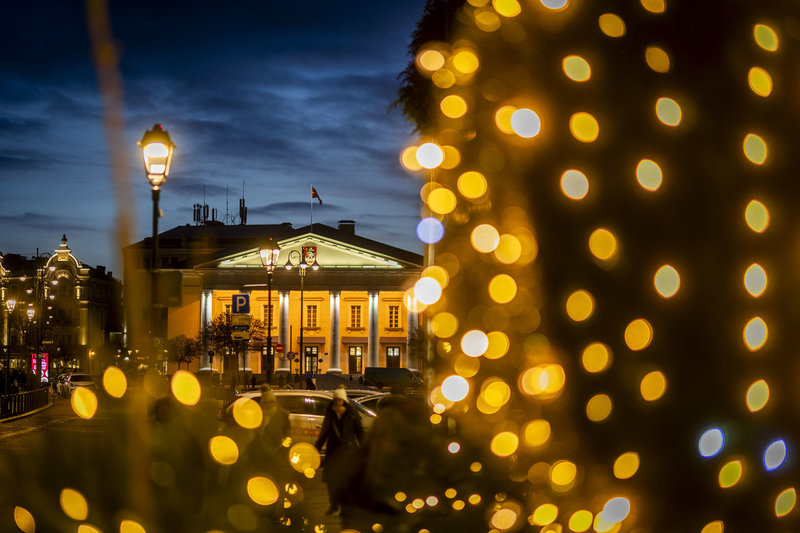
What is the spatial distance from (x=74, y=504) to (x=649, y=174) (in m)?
7.82

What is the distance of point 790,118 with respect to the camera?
17.1ft

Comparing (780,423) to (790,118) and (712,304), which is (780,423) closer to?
(712,304)

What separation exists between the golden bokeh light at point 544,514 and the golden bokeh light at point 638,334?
230cm

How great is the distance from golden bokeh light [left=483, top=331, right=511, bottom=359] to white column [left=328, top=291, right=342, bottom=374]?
228 feet

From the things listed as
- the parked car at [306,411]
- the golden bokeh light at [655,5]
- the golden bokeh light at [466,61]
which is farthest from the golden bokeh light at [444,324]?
the parked car at [306,411]

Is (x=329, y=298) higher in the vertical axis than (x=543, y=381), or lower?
higher

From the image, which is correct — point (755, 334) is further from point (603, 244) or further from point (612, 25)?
point (612, 25)

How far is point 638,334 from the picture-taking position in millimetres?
5324

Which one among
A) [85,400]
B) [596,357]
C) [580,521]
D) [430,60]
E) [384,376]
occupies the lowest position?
[384,376]

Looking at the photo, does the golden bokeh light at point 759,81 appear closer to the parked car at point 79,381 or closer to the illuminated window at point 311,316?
the parked car at point 79,381

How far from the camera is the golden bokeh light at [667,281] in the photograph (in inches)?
205

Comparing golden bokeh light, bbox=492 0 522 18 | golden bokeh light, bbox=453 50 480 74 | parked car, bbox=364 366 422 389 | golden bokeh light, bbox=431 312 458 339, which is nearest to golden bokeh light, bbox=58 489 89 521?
golden bokeh light, bbox=431 312 458 339

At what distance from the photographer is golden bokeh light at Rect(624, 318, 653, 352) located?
5281 mm

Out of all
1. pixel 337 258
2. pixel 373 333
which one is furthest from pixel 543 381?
pixel 373 333
